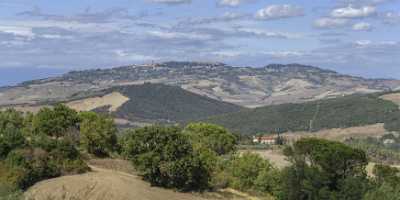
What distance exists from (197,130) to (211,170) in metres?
29.5

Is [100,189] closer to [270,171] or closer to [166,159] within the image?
[166,159]

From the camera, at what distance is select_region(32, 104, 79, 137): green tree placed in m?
80.3

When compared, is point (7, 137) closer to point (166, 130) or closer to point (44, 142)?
point (44, 142)

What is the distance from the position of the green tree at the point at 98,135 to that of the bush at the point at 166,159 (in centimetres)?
853

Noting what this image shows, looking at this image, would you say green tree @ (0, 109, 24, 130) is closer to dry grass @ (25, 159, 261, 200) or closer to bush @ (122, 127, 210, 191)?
dry grass @ (25, 159, 261, 200)

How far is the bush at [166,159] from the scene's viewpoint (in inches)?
2581

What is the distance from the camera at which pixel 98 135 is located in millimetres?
76125

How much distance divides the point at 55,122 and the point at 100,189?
23721mm

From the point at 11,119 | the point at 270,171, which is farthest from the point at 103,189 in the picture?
the point at 11,119

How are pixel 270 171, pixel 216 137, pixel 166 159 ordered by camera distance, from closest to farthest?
pixel 166 159
pixel 270 171
pixel 216 137

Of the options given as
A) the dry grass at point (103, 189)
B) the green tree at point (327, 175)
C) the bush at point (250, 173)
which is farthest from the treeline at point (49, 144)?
the green tree at point (327, 175)

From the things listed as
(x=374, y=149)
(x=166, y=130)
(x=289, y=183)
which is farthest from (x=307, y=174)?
(x=374, y=149)

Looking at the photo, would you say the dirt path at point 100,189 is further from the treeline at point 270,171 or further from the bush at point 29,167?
the treeline at point 270,171

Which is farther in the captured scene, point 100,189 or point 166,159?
point 166,159
